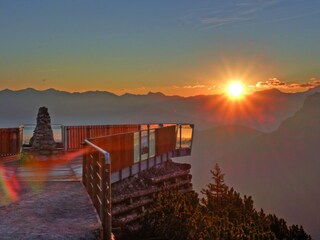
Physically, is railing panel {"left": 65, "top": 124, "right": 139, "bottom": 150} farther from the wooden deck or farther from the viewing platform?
the wooden deck

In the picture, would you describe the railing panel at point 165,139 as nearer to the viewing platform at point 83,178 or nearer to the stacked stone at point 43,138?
the viewing platform at point 83,178

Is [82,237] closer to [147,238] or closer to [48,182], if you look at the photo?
[48,182]

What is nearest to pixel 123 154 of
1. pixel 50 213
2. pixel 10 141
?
pixel 50 213

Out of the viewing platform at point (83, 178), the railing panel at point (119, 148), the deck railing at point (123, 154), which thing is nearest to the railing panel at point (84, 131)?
the viewing platform at point (83, 178)

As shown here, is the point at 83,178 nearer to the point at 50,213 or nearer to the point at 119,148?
the point at 119,148

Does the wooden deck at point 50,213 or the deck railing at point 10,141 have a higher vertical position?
the deck railing at point 10,141

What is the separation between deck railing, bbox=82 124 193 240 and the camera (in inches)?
400

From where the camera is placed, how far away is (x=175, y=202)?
76.0 feet

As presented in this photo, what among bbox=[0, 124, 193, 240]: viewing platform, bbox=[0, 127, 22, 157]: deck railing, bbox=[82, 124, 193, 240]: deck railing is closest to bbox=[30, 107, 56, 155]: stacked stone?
bbox=[0, 124, 193, 240]: viewing platform

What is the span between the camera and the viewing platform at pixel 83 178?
10164 mm

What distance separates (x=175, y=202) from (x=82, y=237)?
45.8ft

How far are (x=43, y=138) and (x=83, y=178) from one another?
13211mm

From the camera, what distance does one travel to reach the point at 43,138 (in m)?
28.5

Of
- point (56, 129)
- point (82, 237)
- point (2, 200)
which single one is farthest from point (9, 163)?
point (82, 237)
